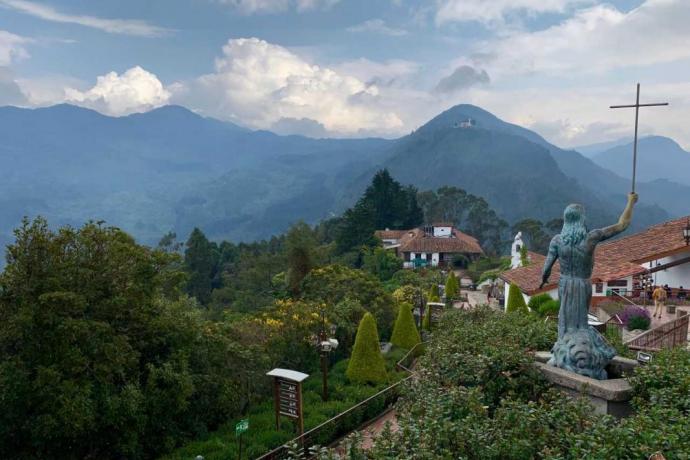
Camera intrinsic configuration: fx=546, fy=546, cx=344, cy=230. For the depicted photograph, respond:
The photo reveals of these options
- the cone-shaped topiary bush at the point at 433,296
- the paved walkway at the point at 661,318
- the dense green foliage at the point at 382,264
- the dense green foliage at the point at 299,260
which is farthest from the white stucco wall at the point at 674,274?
the dense green foliage at the point at 382,264

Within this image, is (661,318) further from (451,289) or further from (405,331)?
(451,289)

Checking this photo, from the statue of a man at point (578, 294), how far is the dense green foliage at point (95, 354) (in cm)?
685

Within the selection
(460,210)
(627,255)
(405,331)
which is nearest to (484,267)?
(627,255)

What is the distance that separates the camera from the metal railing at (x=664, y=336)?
1182 cm

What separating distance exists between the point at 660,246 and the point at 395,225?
126 feet

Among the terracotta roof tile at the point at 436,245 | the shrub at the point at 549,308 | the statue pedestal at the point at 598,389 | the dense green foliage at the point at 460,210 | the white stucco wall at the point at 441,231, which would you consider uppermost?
the dense green foliage at the point at 460,210

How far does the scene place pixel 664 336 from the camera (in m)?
12.2

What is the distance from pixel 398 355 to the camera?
17641mm

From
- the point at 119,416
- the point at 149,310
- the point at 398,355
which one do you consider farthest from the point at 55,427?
the point at 398,355

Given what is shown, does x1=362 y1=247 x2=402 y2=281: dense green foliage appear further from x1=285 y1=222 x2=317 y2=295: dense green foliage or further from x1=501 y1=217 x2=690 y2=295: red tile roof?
x1=501 y1=217 x2=690 y2=295: red tile roof

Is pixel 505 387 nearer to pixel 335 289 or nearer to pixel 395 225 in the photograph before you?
pixel 335 289

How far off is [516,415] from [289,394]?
6.83 metres

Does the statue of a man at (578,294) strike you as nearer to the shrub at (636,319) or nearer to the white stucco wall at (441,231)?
the shrub at (636,319)

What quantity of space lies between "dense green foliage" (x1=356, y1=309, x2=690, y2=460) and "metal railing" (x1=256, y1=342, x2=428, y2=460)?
3345 millimetres
